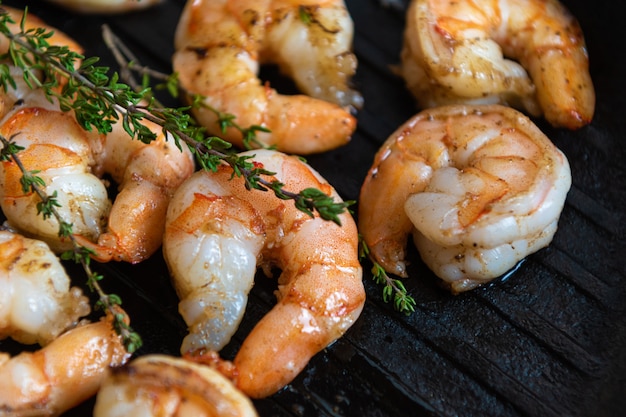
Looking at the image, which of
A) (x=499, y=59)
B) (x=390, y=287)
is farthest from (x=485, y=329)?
(x=499, y=59)

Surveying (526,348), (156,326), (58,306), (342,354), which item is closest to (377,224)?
(342,354)

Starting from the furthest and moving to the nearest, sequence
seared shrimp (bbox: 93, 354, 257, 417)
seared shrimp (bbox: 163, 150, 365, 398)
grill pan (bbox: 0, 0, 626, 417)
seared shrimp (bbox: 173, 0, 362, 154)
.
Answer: seared shrimp (bbox: 173, 0, 362, 154) < grill pan (bbox: 0, 0, 626, 417) < seared shrimp (bbox: 163, 150, 365, 398) < seared shrimp (bbox: 93, 354, 257, 417)

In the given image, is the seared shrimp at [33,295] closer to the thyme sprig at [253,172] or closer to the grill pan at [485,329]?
the grill pan at [485,329]

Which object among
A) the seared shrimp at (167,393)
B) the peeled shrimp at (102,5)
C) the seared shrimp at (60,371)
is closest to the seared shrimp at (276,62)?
the peeled shrimp at (102,5)

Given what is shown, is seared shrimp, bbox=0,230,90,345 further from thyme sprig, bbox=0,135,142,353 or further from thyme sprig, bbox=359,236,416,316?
thyme sprig, bbox=359,236,416,316

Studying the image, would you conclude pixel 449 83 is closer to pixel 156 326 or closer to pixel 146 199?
pixel 146 199

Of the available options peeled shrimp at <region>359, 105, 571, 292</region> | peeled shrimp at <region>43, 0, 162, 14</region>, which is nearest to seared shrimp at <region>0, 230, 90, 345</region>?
peeled shrimp at <region>359, 105, 571, 292</region>

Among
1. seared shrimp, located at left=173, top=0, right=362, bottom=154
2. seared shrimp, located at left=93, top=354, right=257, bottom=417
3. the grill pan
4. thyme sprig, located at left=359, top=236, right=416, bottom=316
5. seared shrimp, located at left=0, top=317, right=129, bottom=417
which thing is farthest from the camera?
seared shrimp, located at left=173, top=0, right=362, bottom=154
